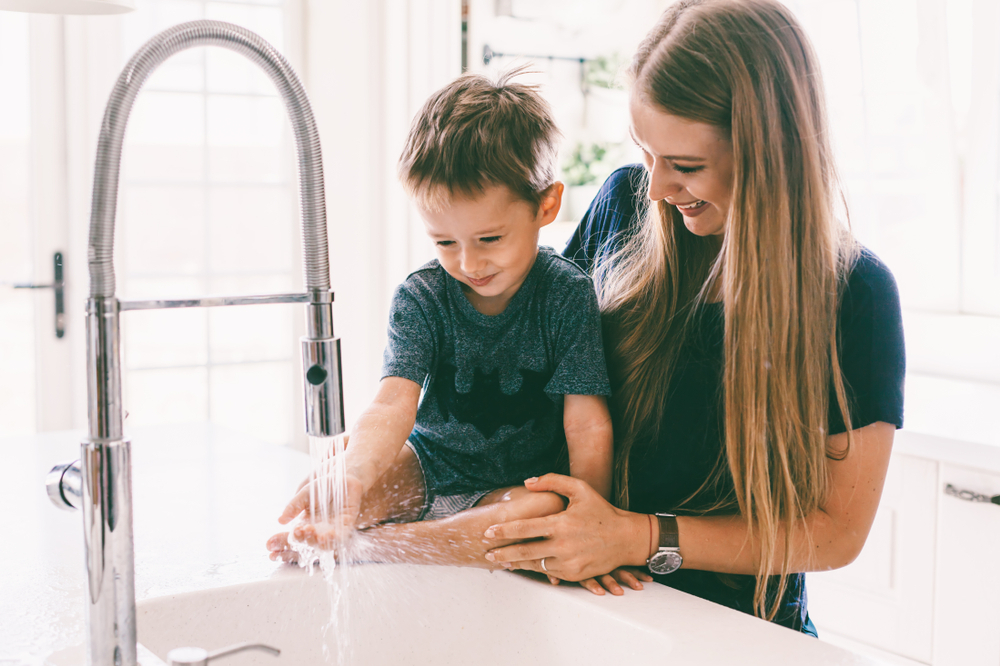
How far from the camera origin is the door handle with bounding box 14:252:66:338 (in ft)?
9.50

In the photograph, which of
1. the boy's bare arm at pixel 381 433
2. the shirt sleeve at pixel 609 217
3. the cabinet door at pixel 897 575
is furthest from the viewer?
the cabinet door at pixel 897 575

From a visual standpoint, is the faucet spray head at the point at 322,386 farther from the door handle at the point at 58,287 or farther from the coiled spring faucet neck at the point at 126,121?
the door handle at the point at 58,287

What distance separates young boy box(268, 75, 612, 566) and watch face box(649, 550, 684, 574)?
15cm

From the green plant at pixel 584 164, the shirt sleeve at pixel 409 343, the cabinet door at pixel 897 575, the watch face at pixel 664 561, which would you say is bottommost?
the cabinet door at pixel 897 575

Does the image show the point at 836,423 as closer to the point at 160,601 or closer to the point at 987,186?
the point at 160,601

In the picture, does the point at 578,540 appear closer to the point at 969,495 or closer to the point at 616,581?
the point at 616,581

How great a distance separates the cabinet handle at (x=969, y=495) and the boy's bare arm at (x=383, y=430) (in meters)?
1.19

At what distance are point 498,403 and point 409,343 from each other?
0.49 ft

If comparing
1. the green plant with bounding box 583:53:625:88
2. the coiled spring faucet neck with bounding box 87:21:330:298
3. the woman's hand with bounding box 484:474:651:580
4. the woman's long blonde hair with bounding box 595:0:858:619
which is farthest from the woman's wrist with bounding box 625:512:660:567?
the green plant with bounding box 583:53:625:88

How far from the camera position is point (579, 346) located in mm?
1152

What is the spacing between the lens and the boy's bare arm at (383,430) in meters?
1.09

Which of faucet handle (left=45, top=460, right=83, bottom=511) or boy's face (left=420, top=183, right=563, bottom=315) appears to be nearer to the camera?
faucet handle (left=45, top=460, right=83, bottom=511)

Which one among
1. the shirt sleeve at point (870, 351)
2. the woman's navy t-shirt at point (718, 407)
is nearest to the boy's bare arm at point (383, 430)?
the woman's navy t-shirt at point (718, 407)

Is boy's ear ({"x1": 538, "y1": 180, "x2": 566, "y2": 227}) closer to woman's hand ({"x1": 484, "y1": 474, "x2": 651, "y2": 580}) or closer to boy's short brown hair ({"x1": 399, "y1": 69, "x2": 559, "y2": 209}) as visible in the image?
boy's short brown hair ({"x1": 399, "y1": 69, "x2": 559, "y2": 209})
